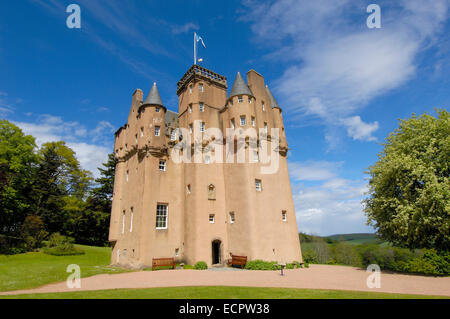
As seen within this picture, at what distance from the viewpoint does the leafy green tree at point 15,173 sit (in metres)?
35.0

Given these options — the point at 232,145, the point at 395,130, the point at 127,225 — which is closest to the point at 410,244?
the point at 395,130

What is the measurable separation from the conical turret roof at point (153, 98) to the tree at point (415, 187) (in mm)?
26145

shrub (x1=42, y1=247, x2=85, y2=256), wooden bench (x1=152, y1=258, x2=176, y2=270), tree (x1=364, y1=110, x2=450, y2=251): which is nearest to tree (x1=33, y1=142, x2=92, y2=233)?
shrub (x1=42, y1=247, x2=85, y2=256)

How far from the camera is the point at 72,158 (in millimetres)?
45688

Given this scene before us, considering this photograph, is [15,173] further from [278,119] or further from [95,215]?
[278,119]

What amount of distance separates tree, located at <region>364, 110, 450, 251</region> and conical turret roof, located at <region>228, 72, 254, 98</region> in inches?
658

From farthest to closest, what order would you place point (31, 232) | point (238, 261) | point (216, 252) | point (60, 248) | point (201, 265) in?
point (31, 232)
point (60, 248)
point (216, 252)
point (201, 265)
point (238, 261)

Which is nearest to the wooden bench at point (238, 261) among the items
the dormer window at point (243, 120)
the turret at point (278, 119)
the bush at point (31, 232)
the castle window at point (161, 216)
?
the castle window at point (161, 216)

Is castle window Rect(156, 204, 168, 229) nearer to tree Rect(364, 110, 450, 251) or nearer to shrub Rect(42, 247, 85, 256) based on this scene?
shrub Rect(42, 247, 85, 256)

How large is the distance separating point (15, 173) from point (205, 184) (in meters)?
31.5

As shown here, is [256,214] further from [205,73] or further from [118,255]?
[205,73]

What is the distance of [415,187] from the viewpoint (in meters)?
19.7

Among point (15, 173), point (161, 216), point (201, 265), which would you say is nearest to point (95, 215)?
point (15, 173)

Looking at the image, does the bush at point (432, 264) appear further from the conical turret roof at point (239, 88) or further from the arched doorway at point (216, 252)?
the conical turret roof at point (239, 88)
